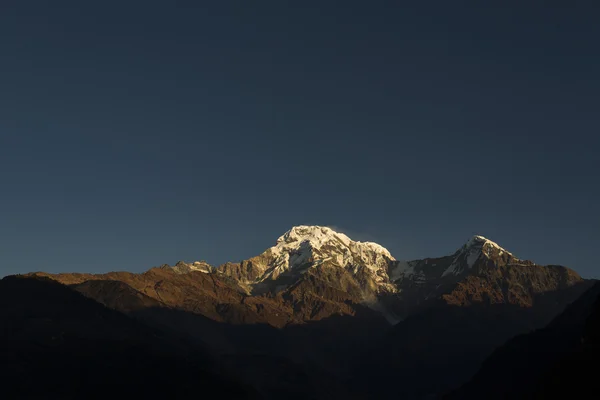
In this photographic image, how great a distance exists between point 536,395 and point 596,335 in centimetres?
2432

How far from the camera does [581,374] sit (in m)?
166

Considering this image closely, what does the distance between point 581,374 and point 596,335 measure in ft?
107

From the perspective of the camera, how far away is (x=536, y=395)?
19062cm

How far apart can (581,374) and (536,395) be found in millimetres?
27107

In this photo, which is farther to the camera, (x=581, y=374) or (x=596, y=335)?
(x=596, y=335)

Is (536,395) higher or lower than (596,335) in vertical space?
lower

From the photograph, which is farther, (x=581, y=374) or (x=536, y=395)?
(x=536, y=395)

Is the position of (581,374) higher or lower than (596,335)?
lower
